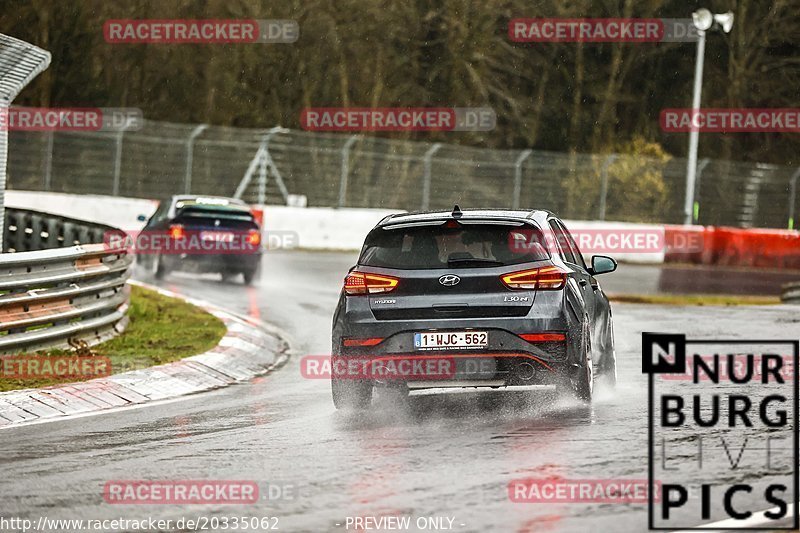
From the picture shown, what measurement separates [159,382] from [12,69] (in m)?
5.61

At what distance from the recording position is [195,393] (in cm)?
1313

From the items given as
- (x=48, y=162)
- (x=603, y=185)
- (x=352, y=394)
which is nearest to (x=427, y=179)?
(x=603, y=185)

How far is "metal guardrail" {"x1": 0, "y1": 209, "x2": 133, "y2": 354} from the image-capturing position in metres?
13.5

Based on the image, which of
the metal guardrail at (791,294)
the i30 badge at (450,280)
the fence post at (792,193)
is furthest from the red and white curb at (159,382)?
the fence post at (792,193)

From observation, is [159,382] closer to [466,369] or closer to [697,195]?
[466,369]

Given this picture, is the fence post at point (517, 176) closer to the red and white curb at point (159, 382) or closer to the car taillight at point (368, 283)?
the red and white curb at point (159, 382)

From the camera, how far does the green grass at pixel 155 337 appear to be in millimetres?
13992

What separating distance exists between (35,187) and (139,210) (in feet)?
12.8

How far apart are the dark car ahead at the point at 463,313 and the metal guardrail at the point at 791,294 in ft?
49.1

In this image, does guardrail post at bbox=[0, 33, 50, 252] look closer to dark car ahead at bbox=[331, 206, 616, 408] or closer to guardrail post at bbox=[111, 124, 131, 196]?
dark car ahead at bbox=[331, 206, 616, 408]

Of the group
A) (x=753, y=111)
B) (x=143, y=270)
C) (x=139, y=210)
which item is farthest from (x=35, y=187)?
(x=753, y=111)

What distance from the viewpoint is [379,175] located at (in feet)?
133

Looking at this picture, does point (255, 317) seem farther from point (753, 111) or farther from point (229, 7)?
point (753, 111)

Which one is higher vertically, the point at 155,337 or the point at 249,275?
the point at 249,275
